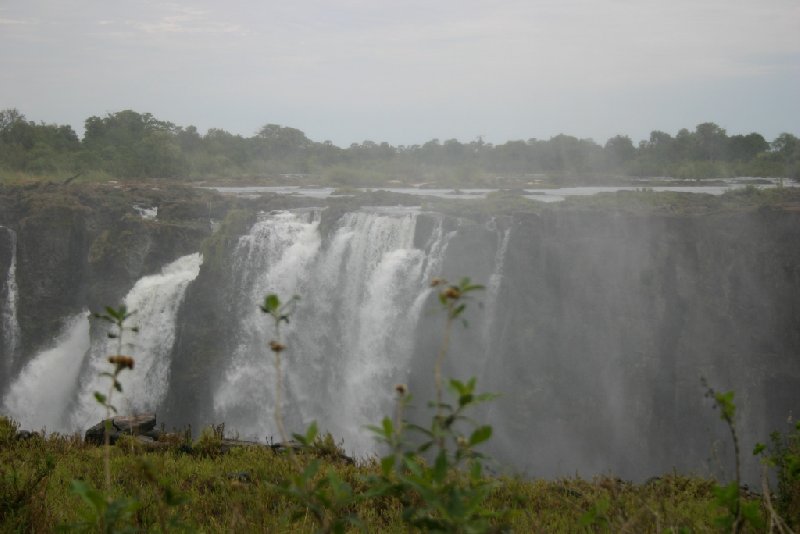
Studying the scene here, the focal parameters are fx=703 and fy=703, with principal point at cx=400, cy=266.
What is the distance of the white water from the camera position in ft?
59.3

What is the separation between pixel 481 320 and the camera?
16.5 m

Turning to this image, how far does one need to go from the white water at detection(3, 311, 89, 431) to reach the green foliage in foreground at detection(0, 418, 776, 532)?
11.8 meters

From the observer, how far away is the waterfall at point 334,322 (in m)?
16.1

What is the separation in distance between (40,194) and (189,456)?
17.4 metres

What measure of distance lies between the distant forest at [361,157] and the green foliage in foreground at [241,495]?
71.4 ft

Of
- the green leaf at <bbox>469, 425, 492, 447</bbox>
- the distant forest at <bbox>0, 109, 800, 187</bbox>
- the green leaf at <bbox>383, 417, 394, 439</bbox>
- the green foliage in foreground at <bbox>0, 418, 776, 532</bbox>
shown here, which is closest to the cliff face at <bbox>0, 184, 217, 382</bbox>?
the distant forest at <bbox>0, 109, 800, 187</bbox>

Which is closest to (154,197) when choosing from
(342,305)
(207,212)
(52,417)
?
(207,212)

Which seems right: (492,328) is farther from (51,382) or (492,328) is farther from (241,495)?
(241,495)

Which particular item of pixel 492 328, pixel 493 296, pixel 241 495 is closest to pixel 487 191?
pixel 493 296

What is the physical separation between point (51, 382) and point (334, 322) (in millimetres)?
8049

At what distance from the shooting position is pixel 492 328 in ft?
54.3

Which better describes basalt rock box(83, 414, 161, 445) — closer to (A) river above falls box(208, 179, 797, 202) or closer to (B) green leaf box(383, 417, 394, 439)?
(B) green leaf box(383, 417, 394, 439)

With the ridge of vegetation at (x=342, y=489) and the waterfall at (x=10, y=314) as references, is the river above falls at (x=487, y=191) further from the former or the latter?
the ridge of vegetation at (x=342, y=489)

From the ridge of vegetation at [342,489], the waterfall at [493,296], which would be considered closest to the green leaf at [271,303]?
the ridge of vegetation at [342,489]
